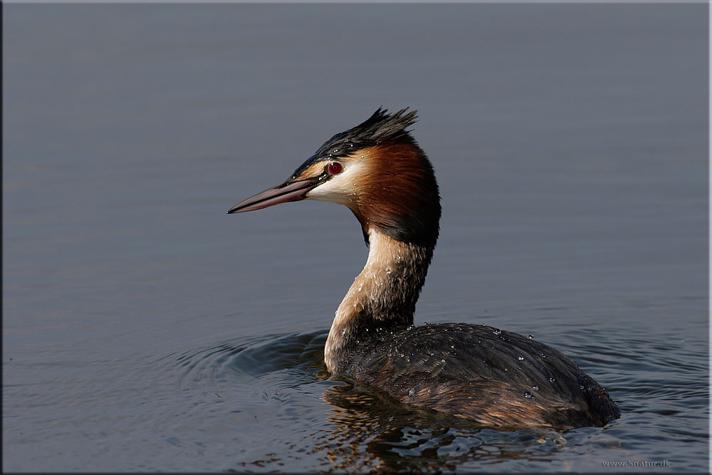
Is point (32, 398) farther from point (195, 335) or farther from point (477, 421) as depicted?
point (477, 421)

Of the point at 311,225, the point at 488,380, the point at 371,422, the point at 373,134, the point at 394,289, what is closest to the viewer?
the point at 488,380

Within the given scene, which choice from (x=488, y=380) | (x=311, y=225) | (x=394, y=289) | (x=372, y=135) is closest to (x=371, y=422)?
(x=488, y=380)

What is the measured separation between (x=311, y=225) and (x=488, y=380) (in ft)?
14.9

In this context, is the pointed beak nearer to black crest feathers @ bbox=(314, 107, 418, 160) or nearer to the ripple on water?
black crest feathers @ bbox=(314, 107, 418, 160)

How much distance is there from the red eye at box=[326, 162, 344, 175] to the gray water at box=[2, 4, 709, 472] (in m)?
1.31

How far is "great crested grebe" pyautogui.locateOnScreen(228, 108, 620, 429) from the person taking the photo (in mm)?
8195

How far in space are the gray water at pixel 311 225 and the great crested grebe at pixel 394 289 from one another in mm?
241

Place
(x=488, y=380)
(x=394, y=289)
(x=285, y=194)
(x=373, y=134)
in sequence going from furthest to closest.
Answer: (x=394, y=289) → (x=285, y=194) → (x=373, y=134) → (x=488, y=380)

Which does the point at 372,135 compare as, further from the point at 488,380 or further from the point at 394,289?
the point at 488,380

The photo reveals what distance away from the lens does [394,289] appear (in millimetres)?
9586

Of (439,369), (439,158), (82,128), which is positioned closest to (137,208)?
(82,128)

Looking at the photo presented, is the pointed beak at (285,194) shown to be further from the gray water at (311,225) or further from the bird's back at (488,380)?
the bird's back at (488,380)

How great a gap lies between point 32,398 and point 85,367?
0.74 meters

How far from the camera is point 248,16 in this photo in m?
17.5
